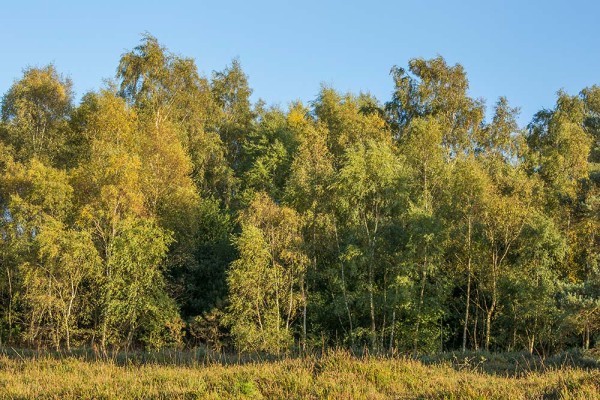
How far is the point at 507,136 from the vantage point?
37.6 metres

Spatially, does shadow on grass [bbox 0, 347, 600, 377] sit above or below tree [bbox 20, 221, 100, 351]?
below

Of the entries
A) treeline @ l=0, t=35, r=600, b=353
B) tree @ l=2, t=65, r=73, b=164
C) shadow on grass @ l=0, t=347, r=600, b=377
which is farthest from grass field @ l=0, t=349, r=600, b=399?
tree @ l=2, t=65, r=73, b=164

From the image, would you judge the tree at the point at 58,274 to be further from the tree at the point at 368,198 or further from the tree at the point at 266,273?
the tree at the point at 368,198

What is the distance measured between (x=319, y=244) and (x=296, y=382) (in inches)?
829

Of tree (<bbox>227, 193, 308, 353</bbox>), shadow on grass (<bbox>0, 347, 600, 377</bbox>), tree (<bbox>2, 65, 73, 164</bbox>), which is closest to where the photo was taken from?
shadow on grass (<bbox>0, 347, 600, 377</bbox>)

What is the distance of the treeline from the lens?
1179 inches

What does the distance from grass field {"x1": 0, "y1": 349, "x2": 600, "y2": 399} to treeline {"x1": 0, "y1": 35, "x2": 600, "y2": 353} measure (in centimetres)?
1504

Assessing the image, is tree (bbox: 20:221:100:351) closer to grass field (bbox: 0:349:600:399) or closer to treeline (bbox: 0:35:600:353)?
treeline (bbox: 0:35:600:353)

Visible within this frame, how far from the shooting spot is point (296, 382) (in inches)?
453

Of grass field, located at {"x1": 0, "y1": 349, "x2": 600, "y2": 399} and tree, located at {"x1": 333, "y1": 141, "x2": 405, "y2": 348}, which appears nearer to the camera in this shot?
grass field, located at {"x1": 0, "y1": 349, "x2": 600, "y2": 399}

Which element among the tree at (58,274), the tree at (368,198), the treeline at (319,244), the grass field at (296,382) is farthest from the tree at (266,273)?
the grass field at (296,382)

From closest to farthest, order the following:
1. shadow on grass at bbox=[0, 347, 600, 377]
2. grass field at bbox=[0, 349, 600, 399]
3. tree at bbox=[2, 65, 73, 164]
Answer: grass field at bbox=[0, 349, 600, 399] → shadow on grass at bbox=[0, 347, 600, 377] → tree at bbox=[2, 65, 73, 164]

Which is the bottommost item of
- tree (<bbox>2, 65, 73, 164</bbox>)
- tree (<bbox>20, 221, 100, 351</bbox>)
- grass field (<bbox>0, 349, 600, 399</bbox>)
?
grass field (<bbox>0, 349, 600, 399</bbox>)

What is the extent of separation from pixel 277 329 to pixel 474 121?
58.5 feet
